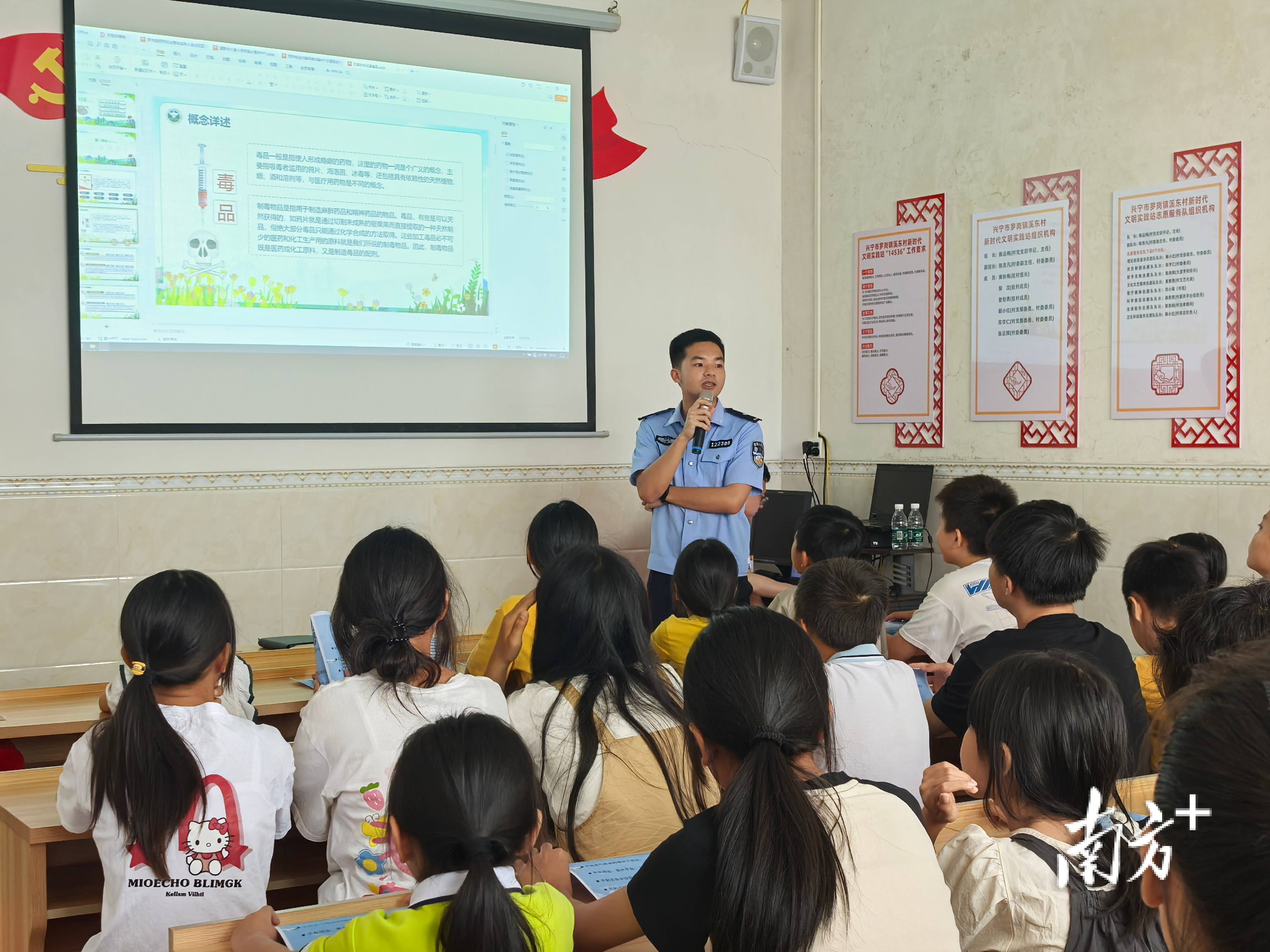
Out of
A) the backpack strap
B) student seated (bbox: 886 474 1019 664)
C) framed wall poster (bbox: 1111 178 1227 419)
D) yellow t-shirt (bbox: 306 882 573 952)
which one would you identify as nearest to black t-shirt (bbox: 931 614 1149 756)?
student seated (bbox: 886 474 1019 664)

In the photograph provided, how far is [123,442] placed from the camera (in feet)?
13.2

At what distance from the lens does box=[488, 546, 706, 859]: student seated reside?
5.57ft

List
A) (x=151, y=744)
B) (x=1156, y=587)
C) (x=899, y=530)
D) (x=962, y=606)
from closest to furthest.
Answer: (x=151, y=744) → (x=1156, y=587) → (x=962, y=606) → (x=899, y=530)

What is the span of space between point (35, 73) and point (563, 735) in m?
3.45

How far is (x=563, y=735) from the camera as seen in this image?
172 cm

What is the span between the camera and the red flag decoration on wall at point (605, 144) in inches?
189

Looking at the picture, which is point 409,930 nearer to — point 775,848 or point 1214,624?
point 775,848

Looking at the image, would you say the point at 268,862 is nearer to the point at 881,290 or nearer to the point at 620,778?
the point at 620,778

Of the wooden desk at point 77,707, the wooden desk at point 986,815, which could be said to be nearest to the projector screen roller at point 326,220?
the wooden desk at point 77,707

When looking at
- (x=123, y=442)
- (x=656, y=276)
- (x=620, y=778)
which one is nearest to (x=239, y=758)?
(x=620, y=778)

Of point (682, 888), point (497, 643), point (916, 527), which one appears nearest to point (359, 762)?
point (497, 643)

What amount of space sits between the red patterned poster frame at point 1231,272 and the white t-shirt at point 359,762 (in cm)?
291

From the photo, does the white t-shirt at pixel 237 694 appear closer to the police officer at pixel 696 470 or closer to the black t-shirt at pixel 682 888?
the black t-shirt at pixel 682 888

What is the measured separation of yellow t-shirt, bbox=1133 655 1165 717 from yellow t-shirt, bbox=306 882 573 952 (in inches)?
56.7
